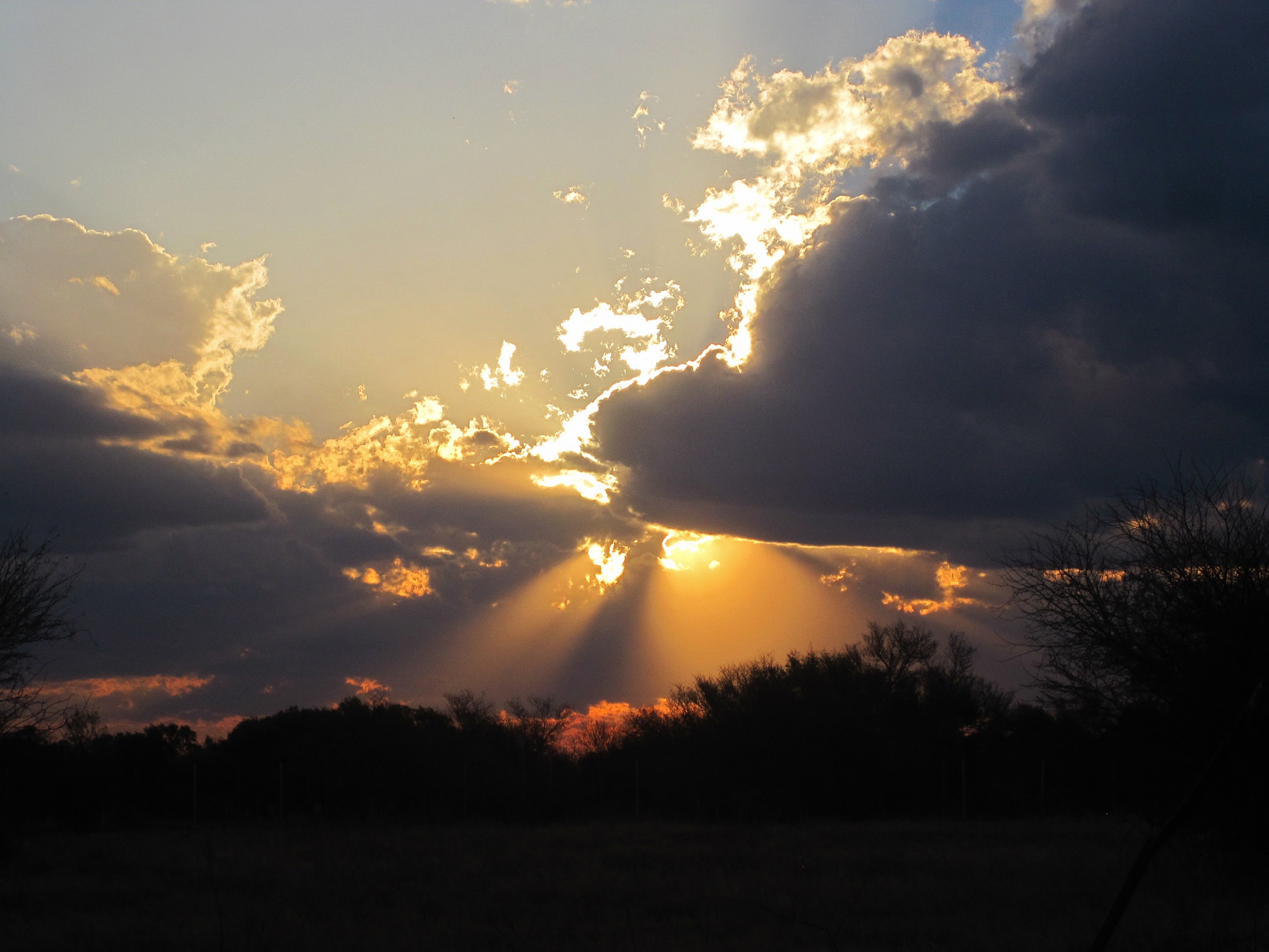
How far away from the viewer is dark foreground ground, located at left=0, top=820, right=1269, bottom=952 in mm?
11000

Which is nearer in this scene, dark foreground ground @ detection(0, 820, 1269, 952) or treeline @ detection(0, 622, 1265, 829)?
dark foreground ground @ detection(0, 820, 1269, 952)

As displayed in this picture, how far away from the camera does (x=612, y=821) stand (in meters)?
35.3

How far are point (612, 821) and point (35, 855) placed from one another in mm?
18875

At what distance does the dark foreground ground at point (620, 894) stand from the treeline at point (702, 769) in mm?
13533

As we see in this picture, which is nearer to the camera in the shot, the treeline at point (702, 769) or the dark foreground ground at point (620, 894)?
the dark foreground ground at point (620, 894)

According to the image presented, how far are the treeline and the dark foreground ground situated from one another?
13.5 metres


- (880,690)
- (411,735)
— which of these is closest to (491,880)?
(411,735)

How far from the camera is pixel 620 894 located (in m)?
15.7

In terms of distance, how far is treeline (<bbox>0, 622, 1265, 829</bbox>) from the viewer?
39.2m

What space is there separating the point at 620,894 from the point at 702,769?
25.7 meters

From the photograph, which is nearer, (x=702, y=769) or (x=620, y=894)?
(x=620, y=894)

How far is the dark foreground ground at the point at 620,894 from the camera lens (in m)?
11.0

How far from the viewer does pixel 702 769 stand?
40594mm

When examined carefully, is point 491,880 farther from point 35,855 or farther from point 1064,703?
point 35,855
